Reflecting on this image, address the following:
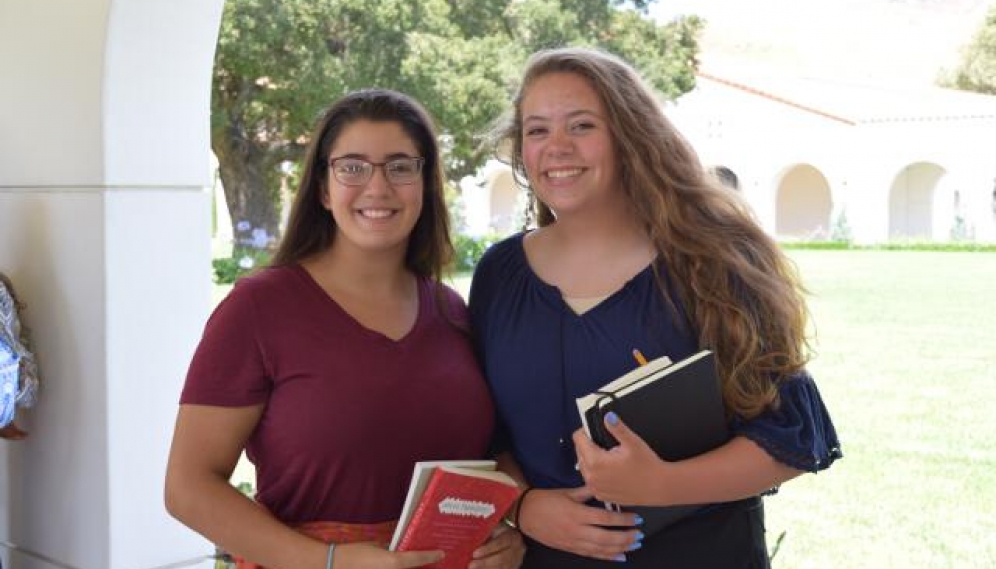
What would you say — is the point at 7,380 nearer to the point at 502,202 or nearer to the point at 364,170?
the point at 364,170

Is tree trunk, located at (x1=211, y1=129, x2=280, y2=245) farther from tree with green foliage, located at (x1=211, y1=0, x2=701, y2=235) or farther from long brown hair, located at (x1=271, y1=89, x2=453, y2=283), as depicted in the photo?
long brown hair, located at (x1=271, y1=89, x2=453, y2=283)

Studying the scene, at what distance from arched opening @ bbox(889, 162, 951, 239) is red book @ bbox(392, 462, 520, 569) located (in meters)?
27.1

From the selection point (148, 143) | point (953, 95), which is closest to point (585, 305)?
point (148, 143)

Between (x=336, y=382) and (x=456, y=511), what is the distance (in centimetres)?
26

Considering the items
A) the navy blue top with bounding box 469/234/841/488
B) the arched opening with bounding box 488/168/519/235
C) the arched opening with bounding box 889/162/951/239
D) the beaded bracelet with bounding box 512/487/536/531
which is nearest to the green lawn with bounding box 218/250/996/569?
the navy blue top with bounding box 469/234/841/488

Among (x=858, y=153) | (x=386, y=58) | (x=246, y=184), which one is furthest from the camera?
(x=858, y=153)

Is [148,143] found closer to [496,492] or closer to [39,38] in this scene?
[39,38]

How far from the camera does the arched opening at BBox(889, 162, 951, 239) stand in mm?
27891

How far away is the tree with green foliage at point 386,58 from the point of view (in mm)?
17391

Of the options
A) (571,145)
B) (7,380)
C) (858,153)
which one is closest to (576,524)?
(571,145)

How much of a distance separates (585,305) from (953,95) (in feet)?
96.5

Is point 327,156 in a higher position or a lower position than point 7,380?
higher

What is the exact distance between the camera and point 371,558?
1872mm

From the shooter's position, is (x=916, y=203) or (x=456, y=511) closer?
(x=456, y=511)
